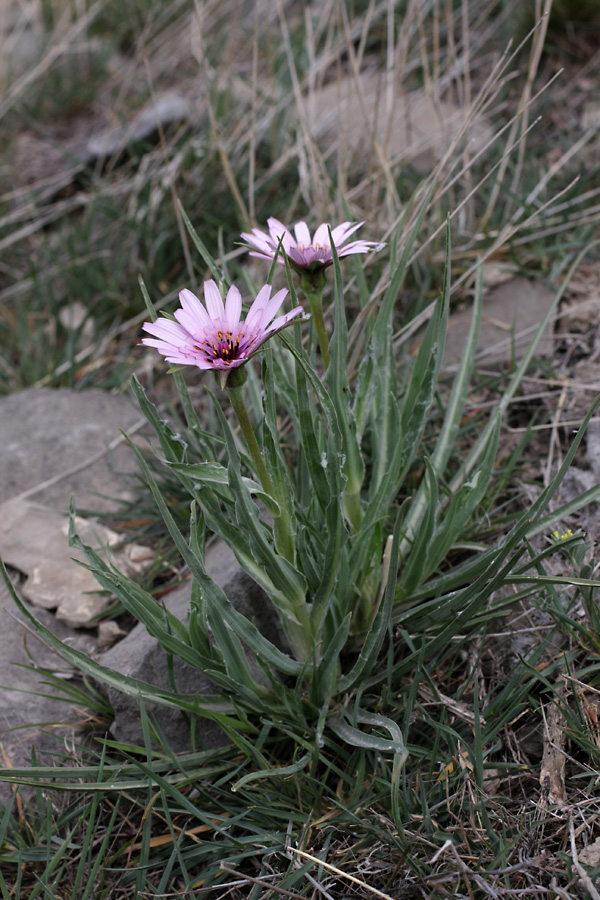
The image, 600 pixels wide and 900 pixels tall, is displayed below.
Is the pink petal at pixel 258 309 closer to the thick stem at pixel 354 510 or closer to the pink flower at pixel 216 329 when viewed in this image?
the pink flower at pixel 216 329

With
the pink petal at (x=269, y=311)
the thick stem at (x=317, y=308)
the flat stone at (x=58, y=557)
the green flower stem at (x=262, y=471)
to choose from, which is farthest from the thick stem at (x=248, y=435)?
the flat stone at (x=58, y=557)

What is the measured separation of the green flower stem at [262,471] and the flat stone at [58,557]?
0.64 m

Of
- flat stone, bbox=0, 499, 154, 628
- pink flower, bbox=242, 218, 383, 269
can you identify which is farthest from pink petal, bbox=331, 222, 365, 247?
flat stone, bbox=0, 499, 154, 628

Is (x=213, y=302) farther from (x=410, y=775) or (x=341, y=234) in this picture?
(x=410, y=775)

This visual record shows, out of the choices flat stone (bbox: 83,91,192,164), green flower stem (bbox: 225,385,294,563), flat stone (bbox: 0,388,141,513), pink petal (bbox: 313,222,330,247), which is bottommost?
flat stone (bbox: 0,388,141,513)

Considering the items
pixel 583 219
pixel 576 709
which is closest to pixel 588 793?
pixel 576 709

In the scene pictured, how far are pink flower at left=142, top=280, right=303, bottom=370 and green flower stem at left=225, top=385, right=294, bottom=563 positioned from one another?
0.06 m

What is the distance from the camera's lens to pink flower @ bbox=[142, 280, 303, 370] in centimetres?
103

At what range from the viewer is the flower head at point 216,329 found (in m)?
1.03

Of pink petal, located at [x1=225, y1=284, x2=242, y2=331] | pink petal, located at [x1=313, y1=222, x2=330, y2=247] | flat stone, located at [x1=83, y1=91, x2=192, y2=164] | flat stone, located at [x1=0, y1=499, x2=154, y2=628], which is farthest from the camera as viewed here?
flat stone, located at [x1=83, y1=91, x2=192, y2=164]

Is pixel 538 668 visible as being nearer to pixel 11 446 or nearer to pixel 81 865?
pixel 81 865

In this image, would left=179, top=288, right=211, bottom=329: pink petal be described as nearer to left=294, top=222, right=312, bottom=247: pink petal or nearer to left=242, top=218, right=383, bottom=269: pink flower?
left=242, top=218, right=383, bottom=269: pink flower

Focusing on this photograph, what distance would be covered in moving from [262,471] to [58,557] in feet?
3.29

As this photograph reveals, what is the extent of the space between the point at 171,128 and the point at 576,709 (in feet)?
10.4
